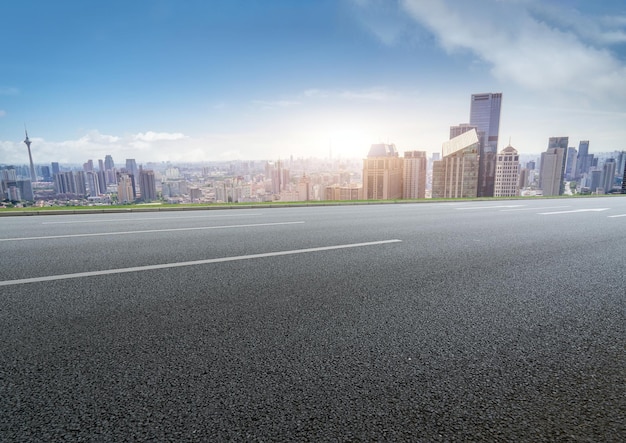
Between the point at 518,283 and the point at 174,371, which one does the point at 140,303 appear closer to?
the point at 174,371

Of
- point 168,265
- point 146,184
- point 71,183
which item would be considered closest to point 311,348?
point 168,265

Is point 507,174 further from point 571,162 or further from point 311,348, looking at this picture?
point 311,348

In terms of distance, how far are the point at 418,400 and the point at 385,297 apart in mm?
1370

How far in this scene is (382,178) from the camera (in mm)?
34438

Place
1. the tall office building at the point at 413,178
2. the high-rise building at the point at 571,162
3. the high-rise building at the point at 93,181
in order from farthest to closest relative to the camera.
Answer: the high-rise building at the point at 571,162, the high-rise building at the point at 93,181, the tall office building at the point at 413,178

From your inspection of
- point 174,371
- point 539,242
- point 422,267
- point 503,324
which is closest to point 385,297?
point 503,324

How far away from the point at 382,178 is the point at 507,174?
169 ft

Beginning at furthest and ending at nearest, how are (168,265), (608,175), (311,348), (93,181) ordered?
(608,175) < (93,181) < (168,265) < (311,348)

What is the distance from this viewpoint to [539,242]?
5.43 m

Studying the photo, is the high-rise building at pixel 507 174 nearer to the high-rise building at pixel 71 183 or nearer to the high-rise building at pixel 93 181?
the high-rise building at pixel 71 183

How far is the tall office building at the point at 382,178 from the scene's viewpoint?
34.0m

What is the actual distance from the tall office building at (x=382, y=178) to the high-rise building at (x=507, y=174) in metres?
40.7

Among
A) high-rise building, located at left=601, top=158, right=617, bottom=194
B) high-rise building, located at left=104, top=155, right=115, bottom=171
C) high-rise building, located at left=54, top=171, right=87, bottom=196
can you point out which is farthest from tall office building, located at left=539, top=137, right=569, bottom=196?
high-rise building, located at left=104, top=155, right=115, bottom=171

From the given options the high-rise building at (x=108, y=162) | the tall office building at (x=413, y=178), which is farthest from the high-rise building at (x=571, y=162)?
the high-rise building at (x=108, y=162)
